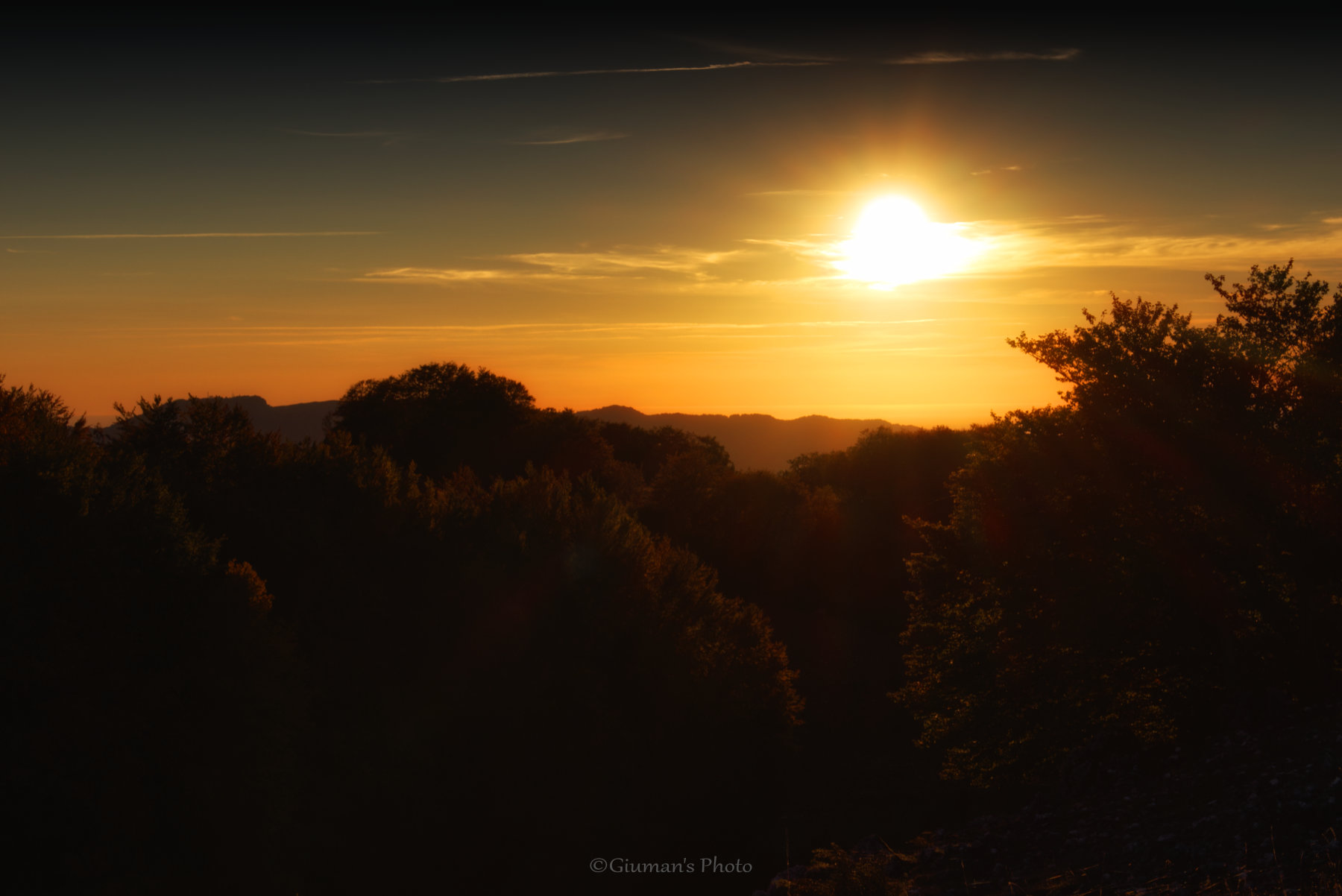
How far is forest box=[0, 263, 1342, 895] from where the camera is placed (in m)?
19.5

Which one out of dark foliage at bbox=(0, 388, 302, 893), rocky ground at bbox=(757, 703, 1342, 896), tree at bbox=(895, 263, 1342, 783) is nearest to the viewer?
rocky ground at bbox=(757, 703, 1342, 896)

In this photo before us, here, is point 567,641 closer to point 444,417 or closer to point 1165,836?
point 1165,836

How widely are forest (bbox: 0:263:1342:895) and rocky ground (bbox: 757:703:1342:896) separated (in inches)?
33.2

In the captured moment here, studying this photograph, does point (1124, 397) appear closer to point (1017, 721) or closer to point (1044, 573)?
point (1044, 573)

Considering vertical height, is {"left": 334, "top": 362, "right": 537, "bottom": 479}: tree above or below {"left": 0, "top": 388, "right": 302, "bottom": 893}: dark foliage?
above

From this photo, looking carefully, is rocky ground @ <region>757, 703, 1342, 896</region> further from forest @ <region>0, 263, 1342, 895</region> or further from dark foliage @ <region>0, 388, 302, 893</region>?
dark foliage @ <region>0, 388, 302, 893</region>

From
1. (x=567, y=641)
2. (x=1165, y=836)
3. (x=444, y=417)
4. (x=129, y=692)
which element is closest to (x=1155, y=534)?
(x=1165, y=836)

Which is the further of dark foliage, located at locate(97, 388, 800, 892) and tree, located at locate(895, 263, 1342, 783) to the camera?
dark foliage, located at locate(97, 388, 800, 892)

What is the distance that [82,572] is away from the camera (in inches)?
781

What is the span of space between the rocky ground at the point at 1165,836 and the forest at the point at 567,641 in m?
0.84

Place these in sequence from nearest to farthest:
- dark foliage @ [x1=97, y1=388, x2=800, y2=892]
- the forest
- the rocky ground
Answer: the rocky ground, the forest, dark foliage @ [x1=97, y1=388, x2=800, y2=892]

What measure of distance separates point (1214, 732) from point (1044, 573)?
5215 millimetres

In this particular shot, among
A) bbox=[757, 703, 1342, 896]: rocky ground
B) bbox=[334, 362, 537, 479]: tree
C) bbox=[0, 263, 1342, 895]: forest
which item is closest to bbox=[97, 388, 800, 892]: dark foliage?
bbox=[0, 263, 1342, 895]: forest

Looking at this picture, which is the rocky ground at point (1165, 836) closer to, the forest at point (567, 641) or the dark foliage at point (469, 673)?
the forest at point (567, 641)
